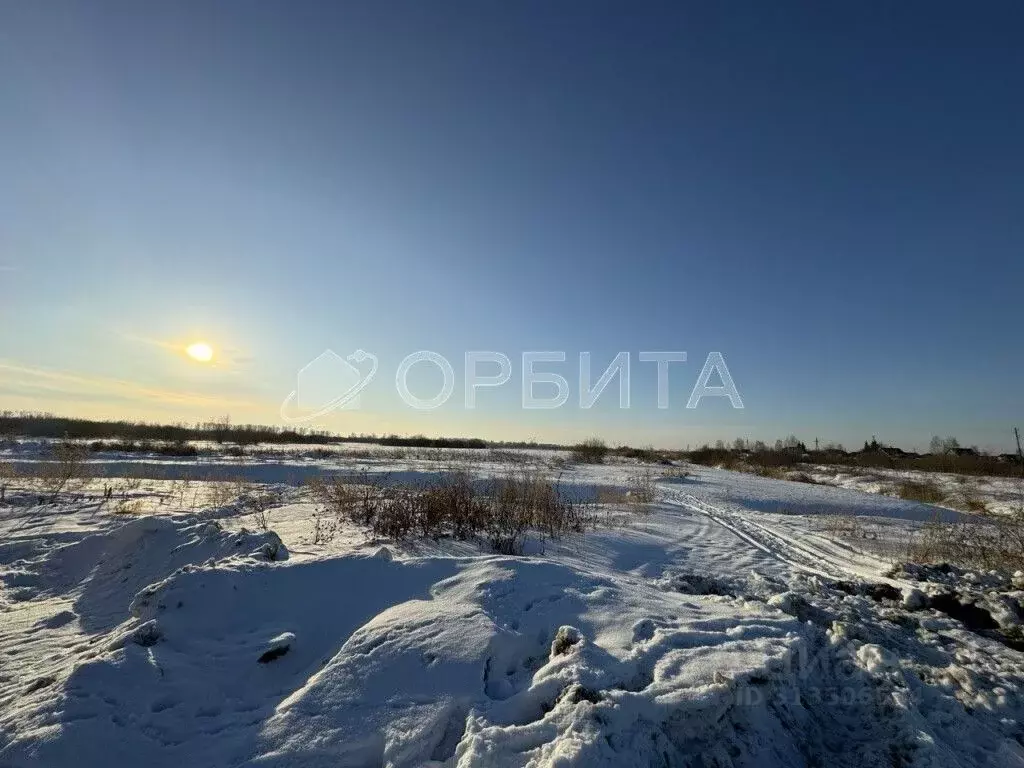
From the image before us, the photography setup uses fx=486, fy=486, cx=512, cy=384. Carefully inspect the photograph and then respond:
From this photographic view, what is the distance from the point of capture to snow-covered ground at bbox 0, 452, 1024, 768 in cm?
247

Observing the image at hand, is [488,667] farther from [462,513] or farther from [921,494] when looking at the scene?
[921,494]

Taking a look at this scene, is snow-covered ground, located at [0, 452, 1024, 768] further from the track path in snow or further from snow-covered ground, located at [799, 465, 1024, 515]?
snow-covered ground, located at [799, 465, 1024, 515]

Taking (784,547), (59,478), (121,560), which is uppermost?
(59,478)

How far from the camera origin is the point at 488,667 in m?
2.97

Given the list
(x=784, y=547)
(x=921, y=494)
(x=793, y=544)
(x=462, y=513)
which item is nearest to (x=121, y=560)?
(x=462, y=513)

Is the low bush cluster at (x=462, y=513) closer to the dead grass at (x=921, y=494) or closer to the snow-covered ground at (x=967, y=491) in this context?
the snow-covered ground at (x=967, y=491)

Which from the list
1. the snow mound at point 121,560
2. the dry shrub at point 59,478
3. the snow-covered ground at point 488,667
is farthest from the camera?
the dry shrub at point 59,478

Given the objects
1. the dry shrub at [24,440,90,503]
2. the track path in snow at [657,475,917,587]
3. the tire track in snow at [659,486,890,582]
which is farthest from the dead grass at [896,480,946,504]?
the dry shrub at [24,440,90,503]

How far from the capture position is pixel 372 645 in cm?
321

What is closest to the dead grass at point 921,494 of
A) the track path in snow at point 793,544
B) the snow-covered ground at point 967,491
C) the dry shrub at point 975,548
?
the snow-covered ground at point 967,491

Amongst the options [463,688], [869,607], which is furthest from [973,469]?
[463,688]

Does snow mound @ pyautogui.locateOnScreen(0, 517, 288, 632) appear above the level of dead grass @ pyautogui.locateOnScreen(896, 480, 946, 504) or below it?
below

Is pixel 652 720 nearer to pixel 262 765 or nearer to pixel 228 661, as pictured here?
pixel 262 765

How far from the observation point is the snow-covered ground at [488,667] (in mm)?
2467
